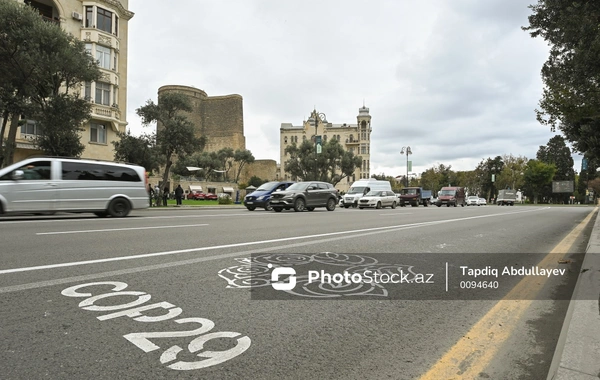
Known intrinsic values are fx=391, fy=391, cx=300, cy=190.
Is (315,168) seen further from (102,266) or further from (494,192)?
(102,266)

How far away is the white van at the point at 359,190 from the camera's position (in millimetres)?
31578

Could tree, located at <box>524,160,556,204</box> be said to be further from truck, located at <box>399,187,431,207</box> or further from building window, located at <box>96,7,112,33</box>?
building window, located at <box>96,7,112,33</box>

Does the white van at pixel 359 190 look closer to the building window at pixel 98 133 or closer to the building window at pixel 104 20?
the building window at pixel 98 133

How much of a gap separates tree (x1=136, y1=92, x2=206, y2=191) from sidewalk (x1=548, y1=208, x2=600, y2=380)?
29255 mm

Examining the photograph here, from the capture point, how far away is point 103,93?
35031 mm

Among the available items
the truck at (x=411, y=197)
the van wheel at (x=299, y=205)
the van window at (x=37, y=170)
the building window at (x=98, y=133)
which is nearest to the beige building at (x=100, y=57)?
the building window at (x=98, y=133)

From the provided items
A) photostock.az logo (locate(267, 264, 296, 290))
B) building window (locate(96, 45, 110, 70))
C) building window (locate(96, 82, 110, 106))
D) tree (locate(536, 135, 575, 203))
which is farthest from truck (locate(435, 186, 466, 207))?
tree (locate(536, 135, 575, 203))

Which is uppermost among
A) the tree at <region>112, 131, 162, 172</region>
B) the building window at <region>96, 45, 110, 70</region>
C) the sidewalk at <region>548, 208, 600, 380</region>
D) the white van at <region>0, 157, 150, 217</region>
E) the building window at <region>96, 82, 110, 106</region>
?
the building window at <region>96, 45, 110, 70</region>

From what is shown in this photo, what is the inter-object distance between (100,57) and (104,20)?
361 cm

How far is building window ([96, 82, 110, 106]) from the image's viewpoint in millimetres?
34594

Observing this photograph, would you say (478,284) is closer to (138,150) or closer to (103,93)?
(138,150)

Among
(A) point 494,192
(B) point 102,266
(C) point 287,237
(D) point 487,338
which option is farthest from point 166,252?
(A) point 494,192

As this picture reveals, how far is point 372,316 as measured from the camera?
354 cm

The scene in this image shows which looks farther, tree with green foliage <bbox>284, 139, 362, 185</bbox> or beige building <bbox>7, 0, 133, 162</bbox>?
tree with green foliage <bbox>284, 139, 362, 185</bbox>
